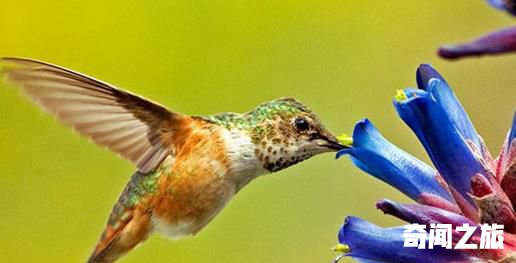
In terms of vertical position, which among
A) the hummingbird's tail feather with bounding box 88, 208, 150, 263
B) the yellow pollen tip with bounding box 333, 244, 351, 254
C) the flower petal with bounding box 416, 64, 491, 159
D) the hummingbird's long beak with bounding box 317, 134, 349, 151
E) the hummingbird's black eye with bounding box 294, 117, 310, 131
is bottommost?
the hummingbird's tail feather with bounding box 88, 208, 150, 263

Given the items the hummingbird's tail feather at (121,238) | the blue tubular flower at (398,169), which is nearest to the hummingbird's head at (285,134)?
the hummingbird's tail feather at (121,238)

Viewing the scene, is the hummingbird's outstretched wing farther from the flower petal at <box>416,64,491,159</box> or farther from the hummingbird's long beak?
the flower petal at <box>416,64,491,159</box>

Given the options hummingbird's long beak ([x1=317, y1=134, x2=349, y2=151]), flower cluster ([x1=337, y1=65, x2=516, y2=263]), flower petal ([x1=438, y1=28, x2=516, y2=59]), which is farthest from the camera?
hummingbird's long beak ([x1=317, y1=134, x2=349, y2=151])

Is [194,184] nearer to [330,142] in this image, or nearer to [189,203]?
[189,203]

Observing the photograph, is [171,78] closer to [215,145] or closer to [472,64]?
[472,64]

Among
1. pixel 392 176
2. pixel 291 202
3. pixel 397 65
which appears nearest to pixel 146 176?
pixel 392 176

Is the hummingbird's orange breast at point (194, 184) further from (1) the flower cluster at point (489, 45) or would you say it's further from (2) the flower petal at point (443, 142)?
(1) the flower cluster at point (489, 45)

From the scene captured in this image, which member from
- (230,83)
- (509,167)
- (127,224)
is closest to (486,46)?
(509,167)

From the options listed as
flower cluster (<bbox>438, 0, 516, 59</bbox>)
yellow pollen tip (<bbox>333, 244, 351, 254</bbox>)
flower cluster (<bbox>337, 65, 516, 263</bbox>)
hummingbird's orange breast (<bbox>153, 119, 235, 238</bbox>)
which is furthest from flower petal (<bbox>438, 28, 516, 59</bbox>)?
hummingbird's orange breast (<bbox>153, 119, 235, 238</bbox>)
